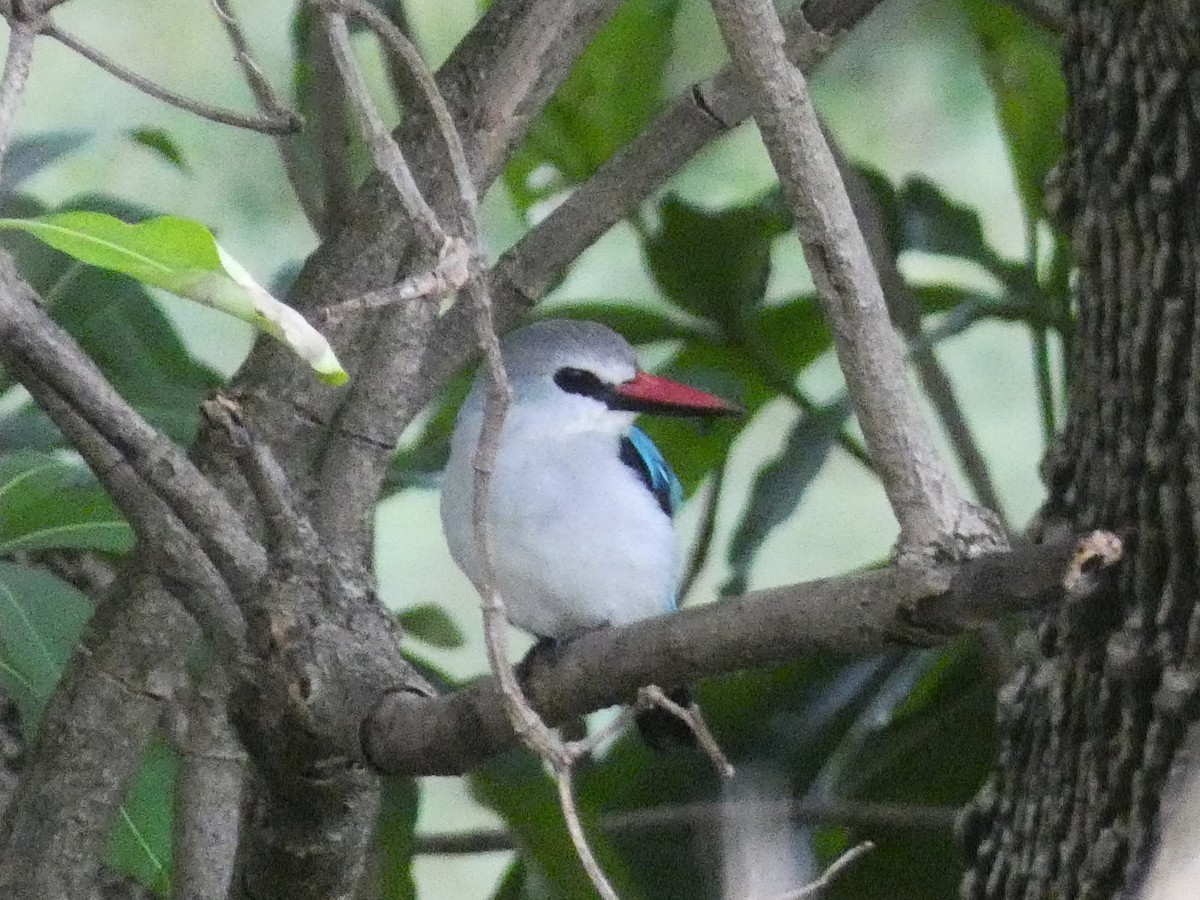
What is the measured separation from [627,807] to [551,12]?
2.23 ft

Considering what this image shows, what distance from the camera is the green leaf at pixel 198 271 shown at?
0.51m

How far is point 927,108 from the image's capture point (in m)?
2.08

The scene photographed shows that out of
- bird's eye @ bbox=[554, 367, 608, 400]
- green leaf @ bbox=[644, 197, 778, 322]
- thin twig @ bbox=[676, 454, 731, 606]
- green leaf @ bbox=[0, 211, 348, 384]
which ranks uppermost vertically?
green leaf @ bbox=[644, 197, 778, 322]

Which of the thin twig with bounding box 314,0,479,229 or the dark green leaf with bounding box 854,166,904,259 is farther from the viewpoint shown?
the dark green leaf with bounding box 854,166,904,259

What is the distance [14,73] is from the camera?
68 cm

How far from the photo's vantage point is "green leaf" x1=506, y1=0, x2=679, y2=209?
1508 millimetres

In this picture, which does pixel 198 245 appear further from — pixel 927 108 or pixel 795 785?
pixel 927 108

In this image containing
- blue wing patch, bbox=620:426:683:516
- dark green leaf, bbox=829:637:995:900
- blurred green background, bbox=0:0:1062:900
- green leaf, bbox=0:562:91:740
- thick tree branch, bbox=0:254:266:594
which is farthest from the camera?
blurred green background, bbox=0:0:1062:900

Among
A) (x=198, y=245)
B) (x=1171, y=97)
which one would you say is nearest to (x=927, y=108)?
(x=1171, y=97)

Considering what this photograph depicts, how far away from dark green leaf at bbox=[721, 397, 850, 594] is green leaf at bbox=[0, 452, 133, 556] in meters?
0.53

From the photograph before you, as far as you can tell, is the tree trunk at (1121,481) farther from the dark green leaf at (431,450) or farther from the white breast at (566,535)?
the dark green leaf at (431,450)

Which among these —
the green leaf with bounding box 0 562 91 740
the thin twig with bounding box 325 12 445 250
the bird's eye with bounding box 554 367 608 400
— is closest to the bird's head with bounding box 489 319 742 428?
the bird's eye with bounding box 554 367 608 400

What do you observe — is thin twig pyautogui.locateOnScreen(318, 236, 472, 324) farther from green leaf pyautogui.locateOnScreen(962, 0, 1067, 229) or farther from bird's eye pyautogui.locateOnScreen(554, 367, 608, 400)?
green leaf pyautogui.locateOnScreen(962, 0, 1067, 229)

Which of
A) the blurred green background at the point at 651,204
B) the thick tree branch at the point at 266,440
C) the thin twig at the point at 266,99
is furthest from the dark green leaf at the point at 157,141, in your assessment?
the thick tree branch at the point at 266,440
